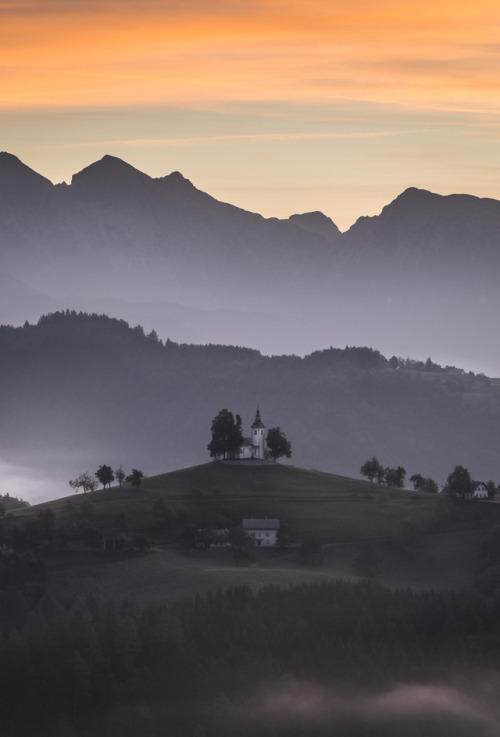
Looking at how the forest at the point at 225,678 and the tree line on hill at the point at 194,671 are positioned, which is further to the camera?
the forest at the point at 225,678

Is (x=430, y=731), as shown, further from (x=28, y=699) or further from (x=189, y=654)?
(x=28, y=699)

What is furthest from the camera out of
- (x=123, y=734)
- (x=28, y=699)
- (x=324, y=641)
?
Answer: (x=324, y=641)

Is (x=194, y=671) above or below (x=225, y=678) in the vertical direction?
above

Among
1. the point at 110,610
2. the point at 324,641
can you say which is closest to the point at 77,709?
the point at 110,610

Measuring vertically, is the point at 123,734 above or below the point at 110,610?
below

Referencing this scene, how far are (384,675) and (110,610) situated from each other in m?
34.4

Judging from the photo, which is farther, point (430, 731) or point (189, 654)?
point (189, 654)

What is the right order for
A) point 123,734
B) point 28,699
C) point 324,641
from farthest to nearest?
point 324,641 → point 28,699 → point 123,734

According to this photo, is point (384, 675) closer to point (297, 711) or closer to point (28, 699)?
point (297, 711)

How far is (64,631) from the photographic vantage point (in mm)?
195125

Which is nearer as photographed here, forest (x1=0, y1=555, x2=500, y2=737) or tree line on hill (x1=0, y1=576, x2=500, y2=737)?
tree line on hill (x1=0, y1=576, x2=500, y2=737)

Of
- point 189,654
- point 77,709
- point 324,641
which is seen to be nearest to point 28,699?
point 77,709

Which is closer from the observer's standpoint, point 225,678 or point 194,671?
point 225,678

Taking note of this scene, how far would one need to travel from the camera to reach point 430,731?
176 m
